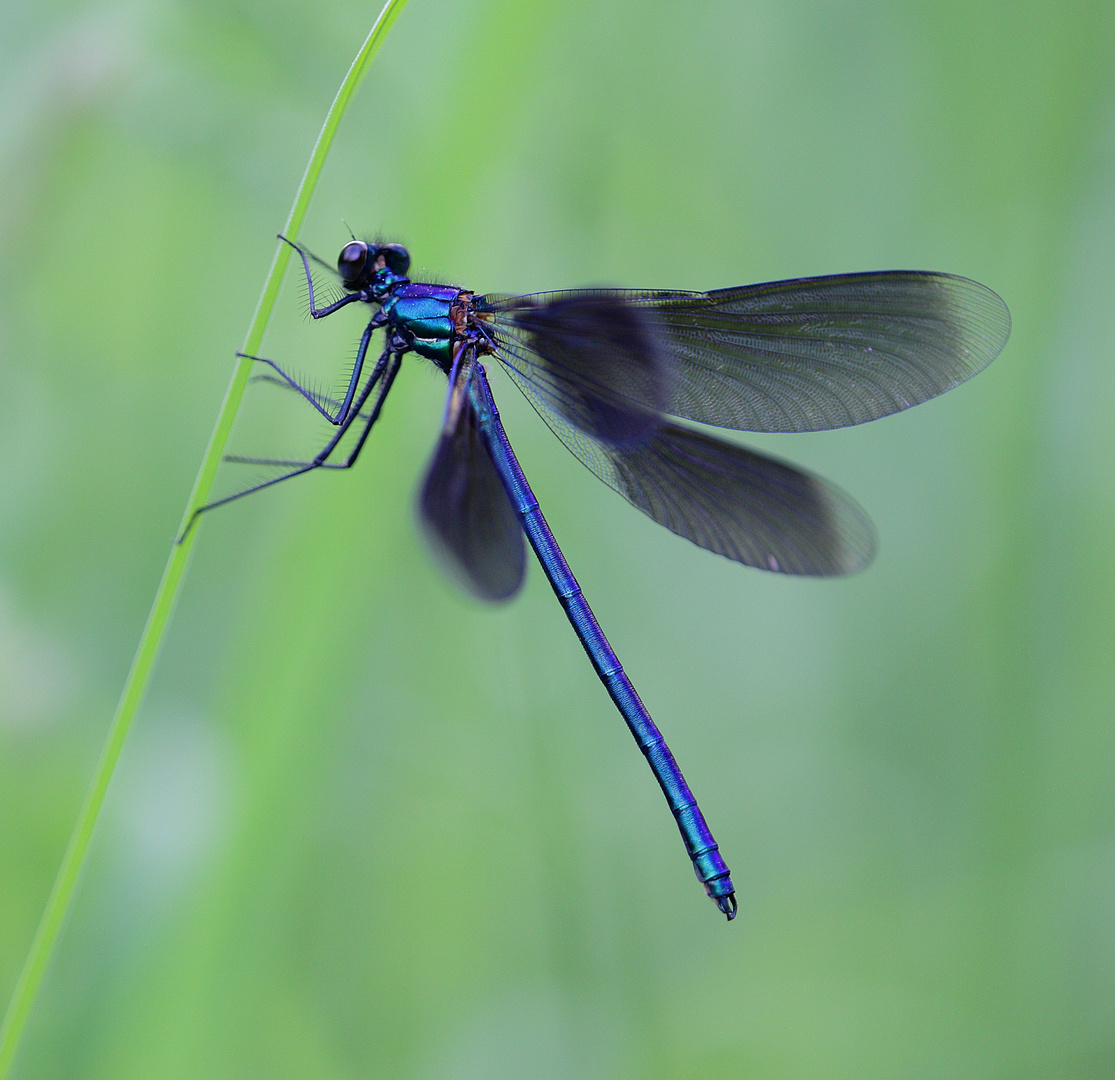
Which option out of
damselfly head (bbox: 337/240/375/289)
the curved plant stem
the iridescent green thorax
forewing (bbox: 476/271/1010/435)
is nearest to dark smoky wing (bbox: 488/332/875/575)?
forewing (bbox: 476/271/1010/435)

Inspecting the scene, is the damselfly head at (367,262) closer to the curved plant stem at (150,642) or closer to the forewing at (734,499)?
the forewing at (734,499)

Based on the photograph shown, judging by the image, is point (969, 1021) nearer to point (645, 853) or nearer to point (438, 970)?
point (645, 853)

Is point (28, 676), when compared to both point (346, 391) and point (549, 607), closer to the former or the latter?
point (346, 391)

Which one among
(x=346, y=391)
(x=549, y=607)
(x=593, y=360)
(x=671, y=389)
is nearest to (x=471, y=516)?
(x=346, y=391)

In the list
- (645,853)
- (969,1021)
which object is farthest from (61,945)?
(969,1021)

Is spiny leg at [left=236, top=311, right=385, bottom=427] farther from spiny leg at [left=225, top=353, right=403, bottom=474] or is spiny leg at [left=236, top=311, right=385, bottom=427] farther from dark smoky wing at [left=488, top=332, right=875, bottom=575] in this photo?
dark smoky wing at [left=488, top=332, right=875, bottom=575]
